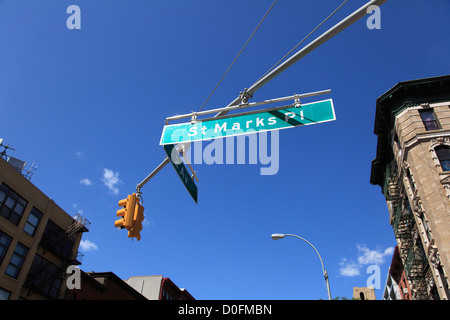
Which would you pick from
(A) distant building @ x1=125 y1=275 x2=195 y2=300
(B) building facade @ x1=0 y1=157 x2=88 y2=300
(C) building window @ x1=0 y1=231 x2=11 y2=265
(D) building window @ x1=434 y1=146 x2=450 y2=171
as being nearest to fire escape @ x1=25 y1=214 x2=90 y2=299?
(B) building facade @ x1=0 y1=157 x2=88 y2=300

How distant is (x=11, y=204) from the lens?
25469 mm

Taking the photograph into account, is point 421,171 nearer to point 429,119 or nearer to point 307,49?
point 429,119

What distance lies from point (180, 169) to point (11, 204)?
2325 cm

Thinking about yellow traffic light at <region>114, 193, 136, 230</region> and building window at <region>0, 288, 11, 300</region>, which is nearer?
yellow traffic light at <region>114, 193, 136, 230</region>

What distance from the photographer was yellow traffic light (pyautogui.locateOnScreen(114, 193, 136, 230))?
7434 millimetres

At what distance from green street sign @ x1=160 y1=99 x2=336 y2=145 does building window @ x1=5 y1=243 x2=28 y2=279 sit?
2379cm

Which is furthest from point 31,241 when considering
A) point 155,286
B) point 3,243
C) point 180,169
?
point 155,286

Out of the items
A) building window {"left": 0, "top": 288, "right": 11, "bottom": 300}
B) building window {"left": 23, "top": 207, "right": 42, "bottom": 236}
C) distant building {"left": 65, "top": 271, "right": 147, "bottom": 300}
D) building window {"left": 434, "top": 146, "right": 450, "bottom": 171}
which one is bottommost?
building window {"left": 0, "top": 288, "right": 11, "bottom": 300}

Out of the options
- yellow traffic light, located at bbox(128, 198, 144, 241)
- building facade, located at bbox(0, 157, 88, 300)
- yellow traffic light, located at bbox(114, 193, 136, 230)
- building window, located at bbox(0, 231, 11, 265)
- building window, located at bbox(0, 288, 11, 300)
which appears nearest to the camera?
yellow traffic light, located at bbox(114, 193, 136, 230)

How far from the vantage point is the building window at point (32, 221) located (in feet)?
88.6

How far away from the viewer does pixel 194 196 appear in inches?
326
